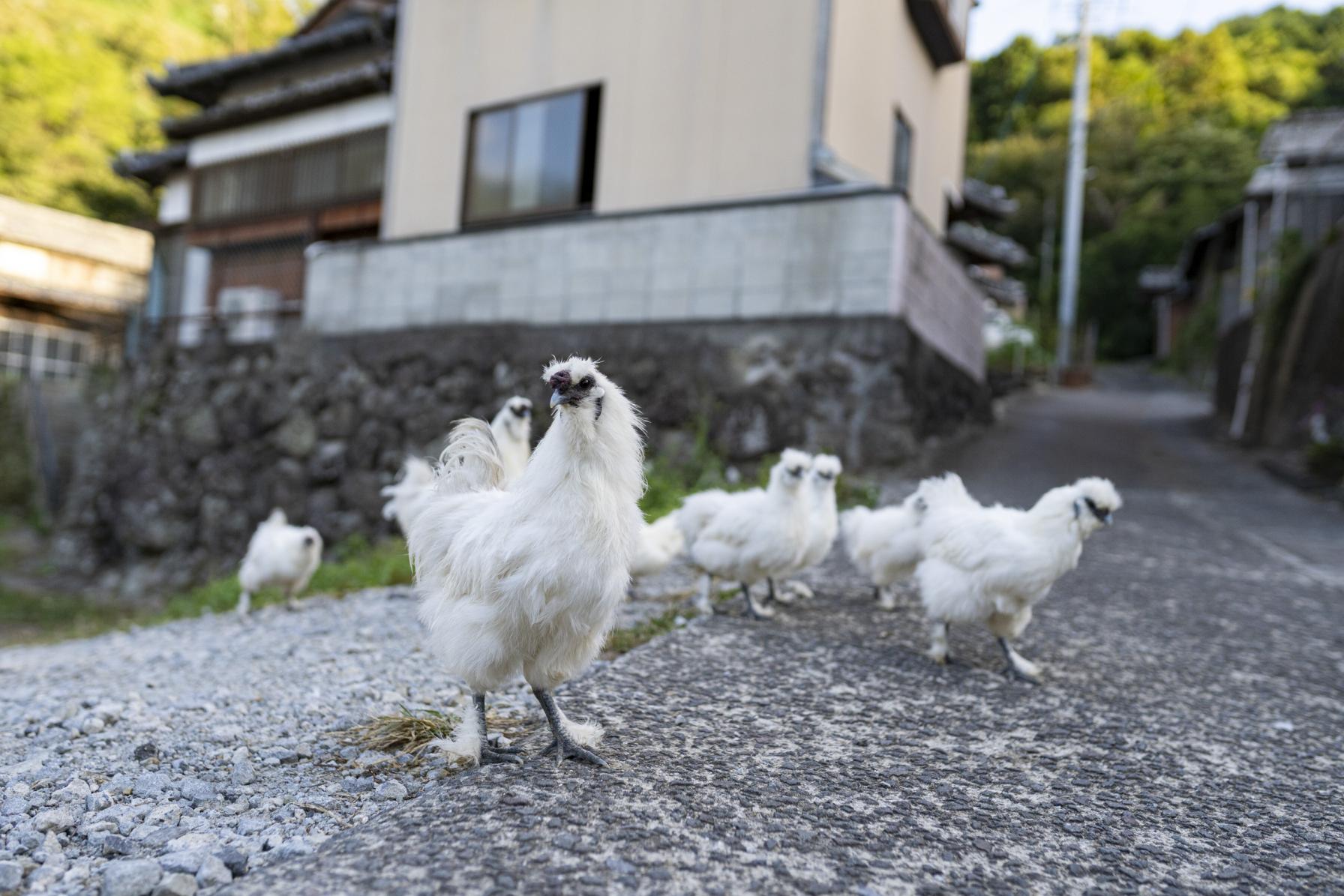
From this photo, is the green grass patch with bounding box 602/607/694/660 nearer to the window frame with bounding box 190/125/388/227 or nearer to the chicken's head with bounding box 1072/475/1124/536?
the chicken's head with bounding box 1072/475/1124/536

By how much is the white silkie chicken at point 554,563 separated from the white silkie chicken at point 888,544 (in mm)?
2460

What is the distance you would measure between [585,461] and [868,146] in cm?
897

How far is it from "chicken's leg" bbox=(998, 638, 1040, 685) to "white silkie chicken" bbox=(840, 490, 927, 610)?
Answer: 2.66ft

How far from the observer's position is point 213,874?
2.02 metres

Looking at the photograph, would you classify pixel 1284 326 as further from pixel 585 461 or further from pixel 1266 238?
pixel 585 461

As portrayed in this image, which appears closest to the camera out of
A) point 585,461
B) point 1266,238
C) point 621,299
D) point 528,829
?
point 528,829

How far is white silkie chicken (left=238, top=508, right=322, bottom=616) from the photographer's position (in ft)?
20.7

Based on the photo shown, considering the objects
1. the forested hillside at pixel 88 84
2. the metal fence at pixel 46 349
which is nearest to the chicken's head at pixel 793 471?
the metal fence at pixel 46 349

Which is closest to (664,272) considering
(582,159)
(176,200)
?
(582,159)

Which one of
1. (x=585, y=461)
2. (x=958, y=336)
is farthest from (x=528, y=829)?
(x=958, y=336)

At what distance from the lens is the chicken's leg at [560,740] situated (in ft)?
8.74

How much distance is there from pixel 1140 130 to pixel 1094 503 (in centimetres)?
3802

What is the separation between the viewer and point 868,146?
10266mm

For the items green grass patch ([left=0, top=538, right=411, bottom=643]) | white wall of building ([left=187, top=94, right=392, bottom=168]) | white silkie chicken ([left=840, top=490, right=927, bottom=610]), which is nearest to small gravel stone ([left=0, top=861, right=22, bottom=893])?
green grass patch ([left=0, top=538, right=411, bottom=643])
